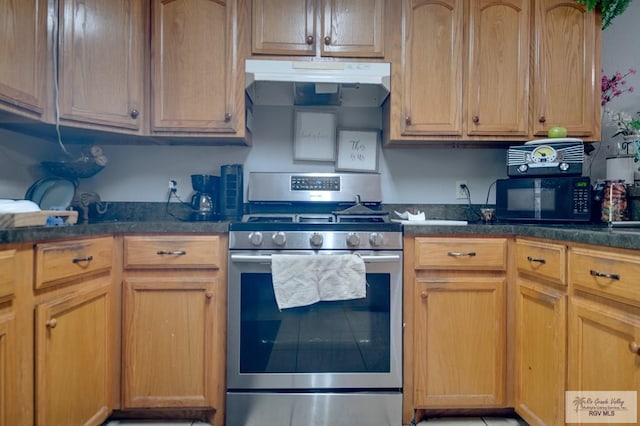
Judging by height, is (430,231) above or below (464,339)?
above

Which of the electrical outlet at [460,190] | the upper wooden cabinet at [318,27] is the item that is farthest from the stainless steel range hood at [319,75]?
the electrical outlet at [460,190]

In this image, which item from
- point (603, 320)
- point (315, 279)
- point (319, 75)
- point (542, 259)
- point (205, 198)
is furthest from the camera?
point (205, 198)

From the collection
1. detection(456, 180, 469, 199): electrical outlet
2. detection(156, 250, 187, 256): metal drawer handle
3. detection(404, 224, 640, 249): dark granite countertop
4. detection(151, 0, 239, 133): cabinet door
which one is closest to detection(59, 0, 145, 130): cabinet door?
detection(151, 0, 239, 133): cabinet door

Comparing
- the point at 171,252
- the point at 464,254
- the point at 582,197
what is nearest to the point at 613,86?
the point at 582,197

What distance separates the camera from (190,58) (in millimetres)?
1796

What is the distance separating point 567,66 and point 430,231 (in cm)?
117

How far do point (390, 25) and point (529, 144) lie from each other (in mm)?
930

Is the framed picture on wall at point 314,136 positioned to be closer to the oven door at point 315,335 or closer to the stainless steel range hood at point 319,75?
the stainless steel range hood at point 319,75

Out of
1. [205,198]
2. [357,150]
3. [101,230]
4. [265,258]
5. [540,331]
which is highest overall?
[357,150]

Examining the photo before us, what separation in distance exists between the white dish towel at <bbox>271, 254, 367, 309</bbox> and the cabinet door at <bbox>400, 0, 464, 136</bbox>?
2.77 feet

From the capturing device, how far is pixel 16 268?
1073mm

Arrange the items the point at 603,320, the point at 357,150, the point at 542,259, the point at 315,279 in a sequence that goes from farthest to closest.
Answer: the point at 357,150, the point at 315,279, the point at 542,259, the point at 603,320

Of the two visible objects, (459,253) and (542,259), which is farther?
(459,253)

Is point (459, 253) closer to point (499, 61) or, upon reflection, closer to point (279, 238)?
point (279, 238)
